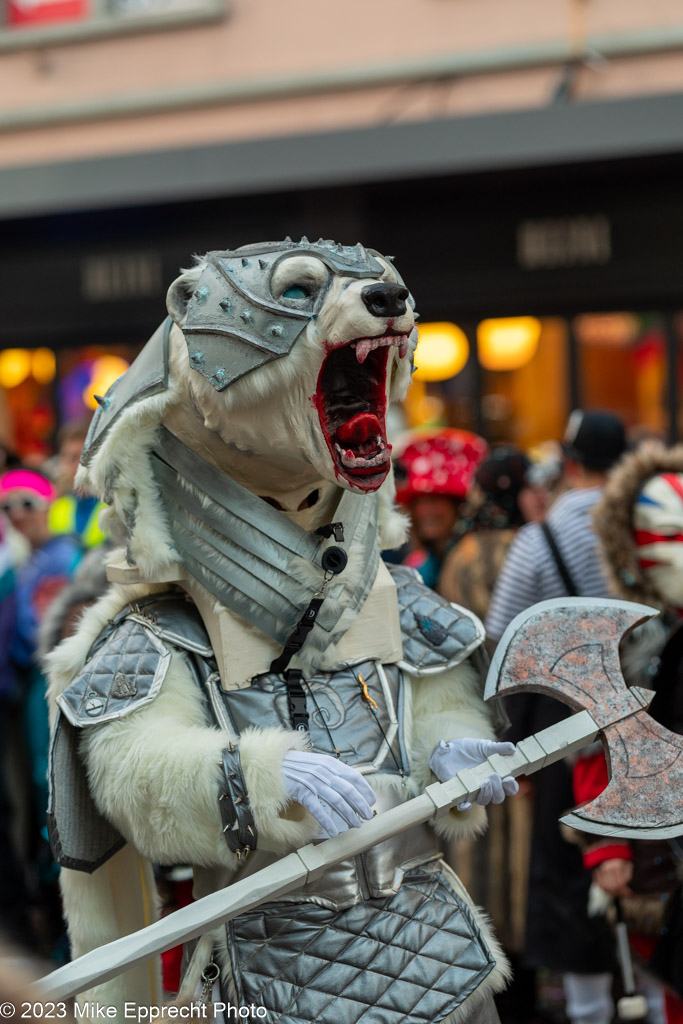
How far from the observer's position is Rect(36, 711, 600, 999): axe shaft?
6.08 ft

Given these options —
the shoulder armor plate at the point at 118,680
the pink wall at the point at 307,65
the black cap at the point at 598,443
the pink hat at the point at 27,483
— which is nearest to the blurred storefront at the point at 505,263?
the pink wall at the point at 307,65

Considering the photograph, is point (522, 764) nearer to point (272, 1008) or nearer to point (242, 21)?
point (272, 1008)

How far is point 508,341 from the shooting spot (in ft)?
30.3

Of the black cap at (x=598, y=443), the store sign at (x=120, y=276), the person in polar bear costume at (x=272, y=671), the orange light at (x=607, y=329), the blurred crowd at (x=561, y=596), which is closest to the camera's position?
the person in polar bear costume at (x=272, y=671)

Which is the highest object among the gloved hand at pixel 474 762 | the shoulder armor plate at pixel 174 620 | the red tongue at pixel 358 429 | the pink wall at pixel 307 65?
the pink wall at pixel 307 65

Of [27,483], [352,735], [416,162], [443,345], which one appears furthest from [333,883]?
[443,345]

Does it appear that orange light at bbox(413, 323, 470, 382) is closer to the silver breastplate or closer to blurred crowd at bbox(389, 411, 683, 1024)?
blurred crowd at bbox(389, 411, 683, 1024)

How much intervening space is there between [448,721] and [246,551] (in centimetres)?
50

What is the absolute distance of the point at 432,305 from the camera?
9.12 meters

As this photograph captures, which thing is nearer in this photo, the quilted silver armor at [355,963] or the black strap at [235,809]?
the black strap at [235,809]

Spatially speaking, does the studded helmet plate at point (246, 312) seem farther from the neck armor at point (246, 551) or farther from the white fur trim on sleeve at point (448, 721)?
the white fur trim on sleeve at point (448, 721)

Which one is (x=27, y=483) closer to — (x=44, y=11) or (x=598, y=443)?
(x=598, y=443)

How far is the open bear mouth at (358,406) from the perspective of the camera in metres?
2.02

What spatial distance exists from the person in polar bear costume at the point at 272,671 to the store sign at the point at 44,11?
26.2ft
